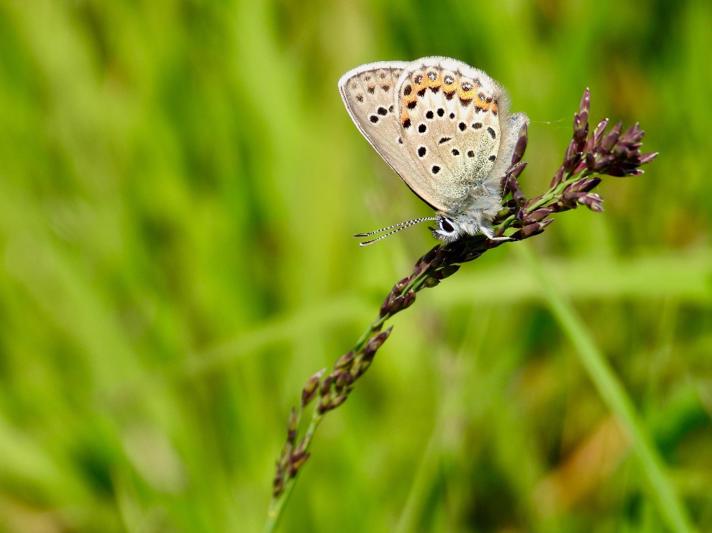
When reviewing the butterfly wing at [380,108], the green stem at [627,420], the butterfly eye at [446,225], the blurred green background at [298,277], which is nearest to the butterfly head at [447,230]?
the butterfly eye at [446,225]

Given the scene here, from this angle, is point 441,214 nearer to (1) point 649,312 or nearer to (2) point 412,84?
(2) point 412,84

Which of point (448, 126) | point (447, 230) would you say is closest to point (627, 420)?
point (447, 230)

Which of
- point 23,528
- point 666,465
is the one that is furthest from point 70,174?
point 666,465

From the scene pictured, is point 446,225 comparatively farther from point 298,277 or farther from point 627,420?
point 298,277

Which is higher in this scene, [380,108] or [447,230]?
[380,108]

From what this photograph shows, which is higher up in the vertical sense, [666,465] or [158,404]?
[158,404]

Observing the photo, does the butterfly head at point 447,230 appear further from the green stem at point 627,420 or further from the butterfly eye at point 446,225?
the green stem at point 627,420

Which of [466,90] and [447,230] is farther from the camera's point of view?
[466,90]
